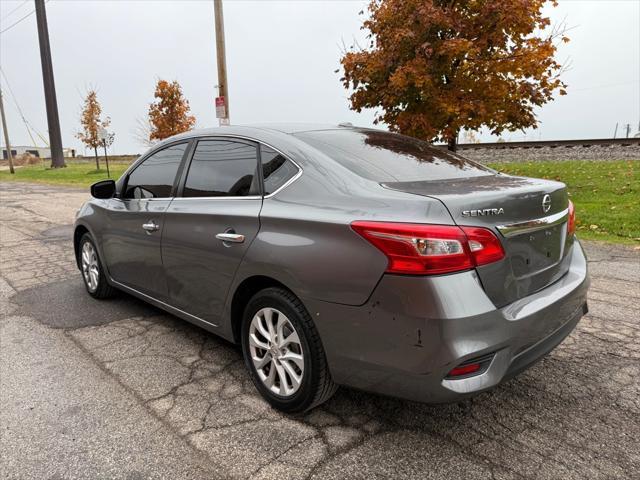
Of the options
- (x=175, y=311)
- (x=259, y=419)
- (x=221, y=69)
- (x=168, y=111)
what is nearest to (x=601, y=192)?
(x=221, y=69)

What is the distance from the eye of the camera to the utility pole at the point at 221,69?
39.2 feet

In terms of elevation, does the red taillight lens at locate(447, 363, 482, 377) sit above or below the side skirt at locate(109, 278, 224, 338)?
above

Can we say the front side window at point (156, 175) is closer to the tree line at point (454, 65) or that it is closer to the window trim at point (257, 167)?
the window trim at point (257, 167)

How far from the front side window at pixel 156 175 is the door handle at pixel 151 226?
215 millimetres

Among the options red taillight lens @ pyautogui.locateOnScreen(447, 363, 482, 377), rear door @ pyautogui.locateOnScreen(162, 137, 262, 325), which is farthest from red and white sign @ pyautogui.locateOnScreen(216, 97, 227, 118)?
red taillight lens @ pyautogui.locateOnScreen(447, 363, 482, 377)

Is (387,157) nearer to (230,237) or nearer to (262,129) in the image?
(262,129)

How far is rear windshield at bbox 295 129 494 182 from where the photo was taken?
2699 mm

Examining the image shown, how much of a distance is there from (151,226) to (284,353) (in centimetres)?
157

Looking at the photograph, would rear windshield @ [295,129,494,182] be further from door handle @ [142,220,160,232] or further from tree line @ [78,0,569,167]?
tree line @ [78,0,569,167]

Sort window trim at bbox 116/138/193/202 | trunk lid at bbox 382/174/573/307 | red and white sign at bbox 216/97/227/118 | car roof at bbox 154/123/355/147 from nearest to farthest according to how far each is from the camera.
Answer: trunk lid at bbox 382/174/573/307 → car roof at bbox 154/123/355/147 → window trim at bbox 116/138/193/202 → red and white sign at bbox 216/97/227/118

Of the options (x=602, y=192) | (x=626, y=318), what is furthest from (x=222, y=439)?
(x=602, y=192)

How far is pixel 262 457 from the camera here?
2289 millimetres

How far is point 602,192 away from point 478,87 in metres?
3.51

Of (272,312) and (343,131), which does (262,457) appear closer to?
(272,312)
